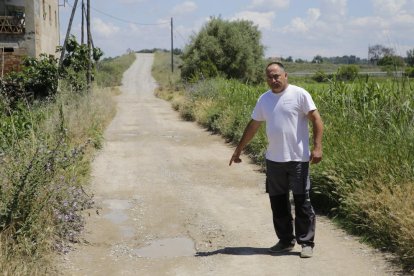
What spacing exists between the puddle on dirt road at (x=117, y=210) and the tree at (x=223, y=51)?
83.3 ft

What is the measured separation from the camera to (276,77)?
16.4 ft

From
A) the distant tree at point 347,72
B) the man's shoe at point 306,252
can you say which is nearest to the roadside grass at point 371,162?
the distant tree at point 347,72

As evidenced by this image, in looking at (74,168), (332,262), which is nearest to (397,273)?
(332,262)

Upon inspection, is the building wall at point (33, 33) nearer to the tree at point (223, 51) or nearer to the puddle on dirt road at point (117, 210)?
the tree at point (223, 51)

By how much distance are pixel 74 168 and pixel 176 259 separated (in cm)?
315

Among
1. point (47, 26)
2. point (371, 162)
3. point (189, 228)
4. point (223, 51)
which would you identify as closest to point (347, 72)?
point (371, 162)

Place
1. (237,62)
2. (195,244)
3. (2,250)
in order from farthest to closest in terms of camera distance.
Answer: (237,62) → (195,244) → (2,250)

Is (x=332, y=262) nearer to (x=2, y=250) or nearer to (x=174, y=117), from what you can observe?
(x=2, y=250)

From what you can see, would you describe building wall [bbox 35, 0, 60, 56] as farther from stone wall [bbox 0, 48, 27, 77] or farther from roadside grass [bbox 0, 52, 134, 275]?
roadside grass [bbox 0, 52, 134, 275]

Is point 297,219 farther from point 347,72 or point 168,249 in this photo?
point 347,72

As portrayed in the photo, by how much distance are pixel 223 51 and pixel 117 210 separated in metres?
28.0

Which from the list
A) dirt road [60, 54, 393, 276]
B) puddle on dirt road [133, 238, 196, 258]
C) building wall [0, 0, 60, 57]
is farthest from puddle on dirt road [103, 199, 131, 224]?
building wall [0, 0, 60, 57]

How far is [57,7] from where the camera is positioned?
117 ft

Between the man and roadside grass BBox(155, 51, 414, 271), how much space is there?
2.79 feet
